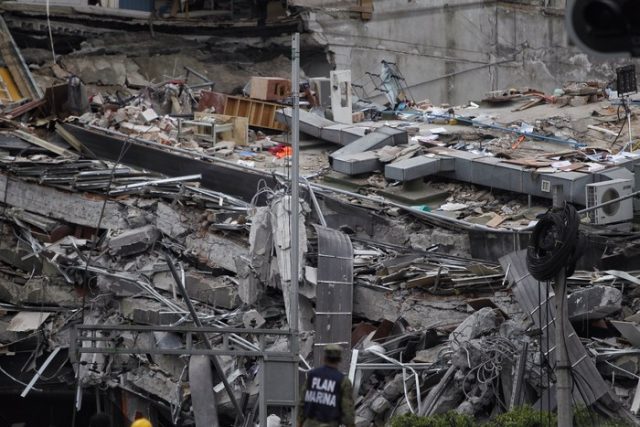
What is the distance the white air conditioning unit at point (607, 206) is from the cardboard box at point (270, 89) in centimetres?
Result: 935

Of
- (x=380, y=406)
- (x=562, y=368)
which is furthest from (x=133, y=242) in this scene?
(x=562, y=368)

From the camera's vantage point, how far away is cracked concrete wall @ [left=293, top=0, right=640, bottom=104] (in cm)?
3228

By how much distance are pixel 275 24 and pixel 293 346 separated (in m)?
19.0

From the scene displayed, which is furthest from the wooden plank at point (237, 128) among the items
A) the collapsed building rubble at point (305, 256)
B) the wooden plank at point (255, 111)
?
the wooden plank at point (255, 111)

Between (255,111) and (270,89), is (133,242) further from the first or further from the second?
(270,89)

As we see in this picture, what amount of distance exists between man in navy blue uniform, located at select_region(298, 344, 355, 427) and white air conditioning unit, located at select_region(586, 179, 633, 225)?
8676 millimetres

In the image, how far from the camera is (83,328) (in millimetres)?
12828

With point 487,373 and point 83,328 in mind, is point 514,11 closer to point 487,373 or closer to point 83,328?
point 487,373

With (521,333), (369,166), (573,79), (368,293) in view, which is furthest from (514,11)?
(521,333)

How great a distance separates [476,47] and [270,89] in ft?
31.5

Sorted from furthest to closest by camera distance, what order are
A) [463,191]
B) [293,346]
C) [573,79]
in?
[573,79] < [463,191] < [293,346]

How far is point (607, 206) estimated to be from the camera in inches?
677

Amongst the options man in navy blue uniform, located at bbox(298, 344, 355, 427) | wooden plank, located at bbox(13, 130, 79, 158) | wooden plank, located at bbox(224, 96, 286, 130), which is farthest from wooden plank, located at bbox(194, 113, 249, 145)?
man in navy blue uniform, located at bbox(298, 344, 355, 427)

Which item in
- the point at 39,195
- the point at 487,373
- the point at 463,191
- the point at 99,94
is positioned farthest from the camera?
the point at 99,94
